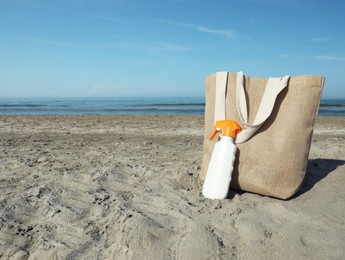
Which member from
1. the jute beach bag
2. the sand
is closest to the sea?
the sand

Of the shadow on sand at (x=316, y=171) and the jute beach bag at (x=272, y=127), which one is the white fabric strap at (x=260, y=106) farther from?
the shadow on sand at (x=316, y=171)

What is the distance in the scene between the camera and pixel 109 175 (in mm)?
3789

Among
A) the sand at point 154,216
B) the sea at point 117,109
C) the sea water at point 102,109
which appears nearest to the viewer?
the sand at point 154,216

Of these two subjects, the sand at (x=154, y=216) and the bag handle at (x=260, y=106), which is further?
the bag handle at (x=260, y=106)

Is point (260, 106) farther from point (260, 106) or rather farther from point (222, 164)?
point (222, 164)

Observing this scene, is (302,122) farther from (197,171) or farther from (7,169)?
(7,169)

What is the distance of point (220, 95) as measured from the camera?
3.26 meters

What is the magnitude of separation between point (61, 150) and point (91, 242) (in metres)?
3.77

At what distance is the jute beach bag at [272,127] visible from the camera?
2959mm

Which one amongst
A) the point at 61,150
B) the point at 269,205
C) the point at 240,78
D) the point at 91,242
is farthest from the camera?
the point at 61,150

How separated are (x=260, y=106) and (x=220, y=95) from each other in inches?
16.9

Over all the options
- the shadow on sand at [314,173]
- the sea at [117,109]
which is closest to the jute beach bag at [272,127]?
the shadow on sand at [314,173]

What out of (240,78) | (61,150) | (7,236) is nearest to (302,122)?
(240,78)

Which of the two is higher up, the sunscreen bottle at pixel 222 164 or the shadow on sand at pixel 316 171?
the sunscreen bottle at pixel 222 164
